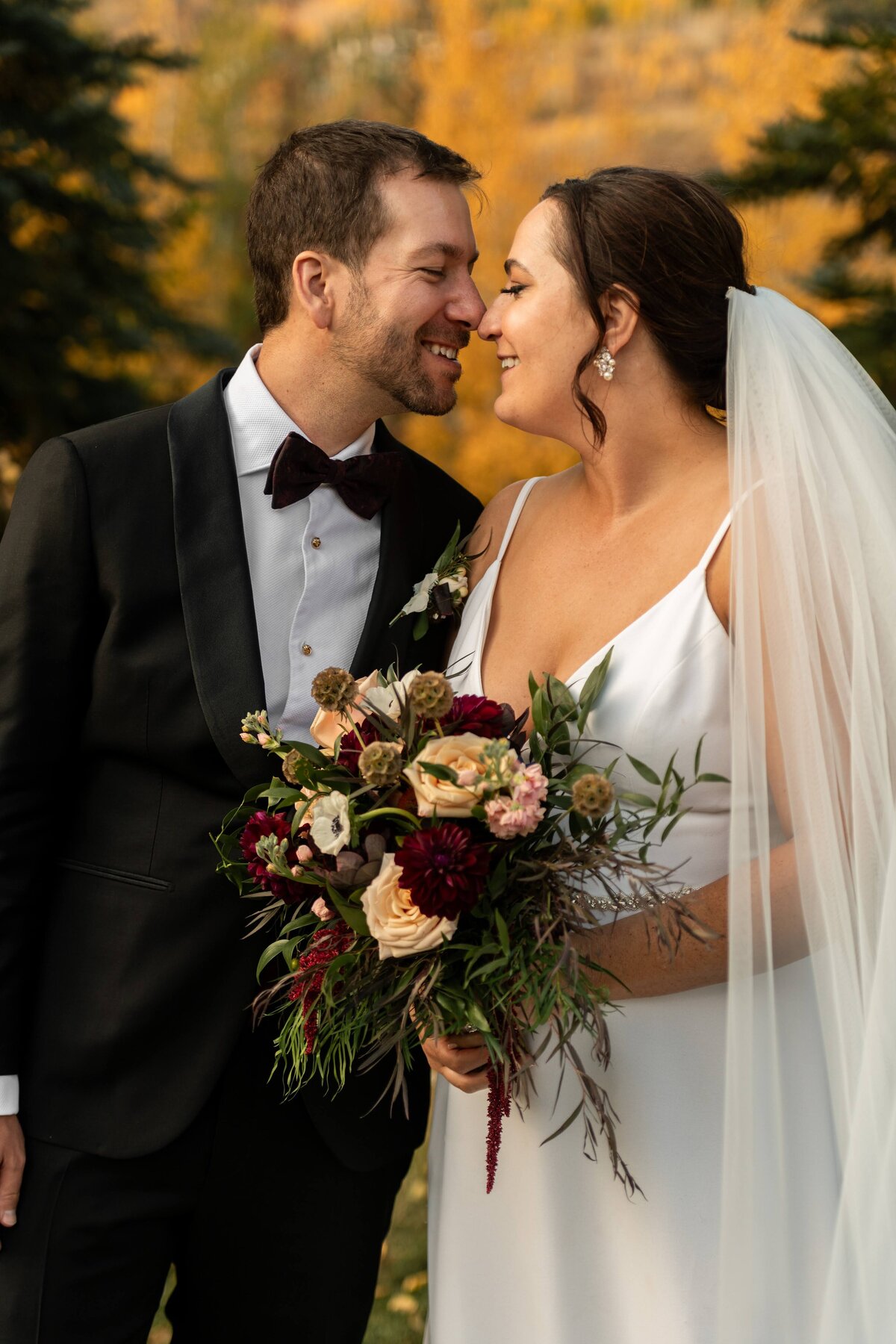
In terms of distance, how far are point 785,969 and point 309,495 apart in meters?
1.30

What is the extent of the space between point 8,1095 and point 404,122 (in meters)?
18.6

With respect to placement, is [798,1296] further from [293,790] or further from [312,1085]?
[293,790]

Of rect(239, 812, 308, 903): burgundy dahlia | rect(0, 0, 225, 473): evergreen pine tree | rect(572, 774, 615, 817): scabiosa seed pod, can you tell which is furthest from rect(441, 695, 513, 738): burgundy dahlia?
rect(0, 0, 225, 473): evergreen pine tree

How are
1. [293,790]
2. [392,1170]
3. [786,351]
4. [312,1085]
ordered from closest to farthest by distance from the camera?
[293,790], [786,351], [312,1085], [392,1170]

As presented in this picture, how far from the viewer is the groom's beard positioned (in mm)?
2797

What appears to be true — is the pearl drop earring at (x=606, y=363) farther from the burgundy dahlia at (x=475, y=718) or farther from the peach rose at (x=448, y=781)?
the peach rose at (x=448, y=781)

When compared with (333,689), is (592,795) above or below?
below

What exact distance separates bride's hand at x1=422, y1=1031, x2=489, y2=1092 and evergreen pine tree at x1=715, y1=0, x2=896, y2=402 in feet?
19.3

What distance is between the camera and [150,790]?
2504 mm

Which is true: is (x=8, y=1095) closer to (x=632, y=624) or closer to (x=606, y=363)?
(x=632, y=624)

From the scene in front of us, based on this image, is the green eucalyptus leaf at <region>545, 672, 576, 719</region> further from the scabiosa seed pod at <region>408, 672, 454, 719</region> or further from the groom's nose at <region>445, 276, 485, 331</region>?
the groom's nose at <region>445, 276, 485, 331</region>

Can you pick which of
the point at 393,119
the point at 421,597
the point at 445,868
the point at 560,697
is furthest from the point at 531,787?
the point at 393,119

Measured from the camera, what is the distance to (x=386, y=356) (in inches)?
110

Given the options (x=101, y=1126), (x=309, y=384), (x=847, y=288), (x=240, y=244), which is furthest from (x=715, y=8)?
(x=101, y=1126)
